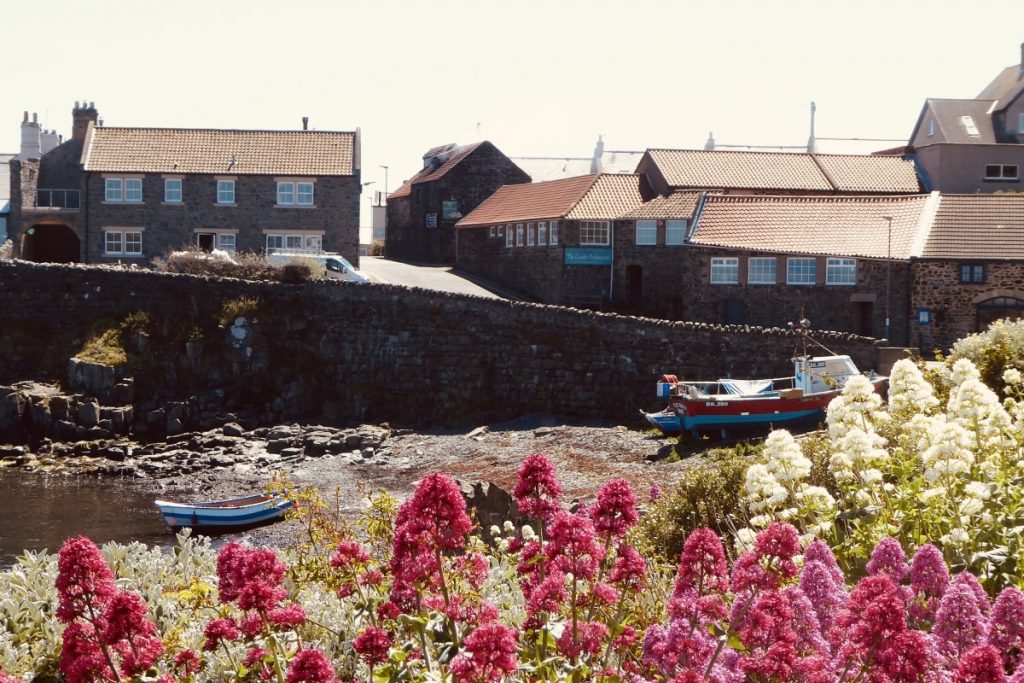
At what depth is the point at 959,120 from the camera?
59844mm

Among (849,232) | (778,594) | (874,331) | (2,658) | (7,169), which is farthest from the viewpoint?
(7,169)

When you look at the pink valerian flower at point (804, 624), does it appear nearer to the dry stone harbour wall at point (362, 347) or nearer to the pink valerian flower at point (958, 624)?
the pink valerian flower at point (958, 624)

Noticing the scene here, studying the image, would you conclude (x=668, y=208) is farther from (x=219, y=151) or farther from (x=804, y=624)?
(x=804, y=624)

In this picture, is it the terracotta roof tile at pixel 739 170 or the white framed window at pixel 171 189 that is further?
the white framed window at pixel 171 189

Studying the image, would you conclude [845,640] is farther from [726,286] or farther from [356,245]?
[356,245]

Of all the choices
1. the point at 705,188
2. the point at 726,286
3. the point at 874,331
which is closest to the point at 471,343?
the point at 726,286

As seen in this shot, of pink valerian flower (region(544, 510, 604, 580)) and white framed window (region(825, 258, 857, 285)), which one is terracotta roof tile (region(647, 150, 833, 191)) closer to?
white framed window (region(825, 258, 857, 285))

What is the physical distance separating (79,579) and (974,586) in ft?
12.7

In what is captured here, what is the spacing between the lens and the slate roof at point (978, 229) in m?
38.3

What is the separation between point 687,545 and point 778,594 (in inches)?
19.0

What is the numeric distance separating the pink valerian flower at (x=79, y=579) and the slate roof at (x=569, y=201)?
45397 millimetres

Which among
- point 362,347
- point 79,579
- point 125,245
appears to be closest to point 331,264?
point 362,347

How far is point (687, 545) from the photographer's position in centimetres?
535

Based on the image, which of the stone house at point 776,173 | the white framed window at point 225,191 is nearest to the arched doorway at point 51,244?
the white framed window at point 225,191
